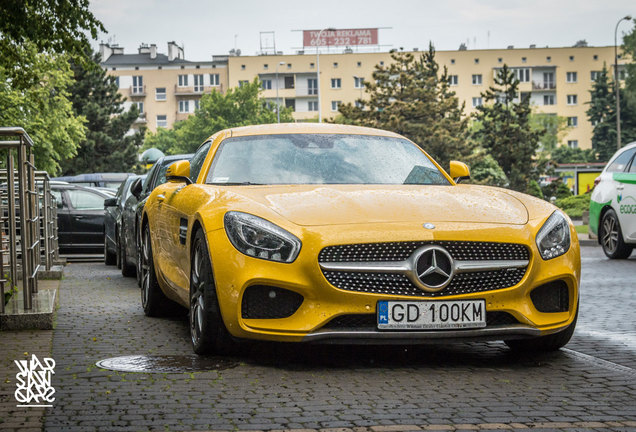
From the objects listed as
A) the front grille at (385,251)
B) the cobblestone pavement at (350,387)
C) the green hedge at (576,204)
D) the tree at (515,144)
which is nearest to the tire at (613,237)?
the cobblestone pavement at (350,387)

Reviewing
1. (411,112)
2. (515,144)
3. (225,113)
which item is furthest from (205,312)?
(225,113)

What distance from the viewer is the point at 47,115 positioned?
4222 centimetres

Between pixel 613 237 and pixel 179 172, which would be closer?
pixel 179 172

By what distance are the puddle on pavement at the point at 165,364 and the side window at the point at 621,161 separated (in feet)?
36.4

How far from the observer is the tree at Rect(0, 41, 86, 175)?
35594mm

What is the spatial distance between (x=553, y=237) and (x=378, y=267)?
112 centimetres

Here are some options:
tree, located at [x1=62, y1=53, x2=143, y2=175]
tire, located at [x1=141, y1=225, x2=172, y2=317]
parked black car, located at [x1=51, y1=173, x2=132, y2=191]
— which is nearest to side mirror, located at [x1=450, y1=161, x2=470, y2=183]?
tire, located at [x1=141, y1=225, x2=172, y2=317]

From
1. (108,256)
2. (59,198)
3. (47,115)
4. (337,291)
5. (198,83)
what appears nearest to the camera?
(337,291)

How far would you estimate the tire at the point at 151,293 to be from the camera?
8.41 m

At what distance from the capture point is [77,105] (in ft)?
216

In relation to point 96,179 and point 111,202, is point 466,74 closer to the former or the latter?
point 96,179

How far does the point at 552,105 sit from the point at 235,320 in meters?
124

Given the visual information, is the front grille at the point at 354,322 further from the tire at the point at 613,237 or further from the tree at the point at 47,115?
the tree at the point at 47,115

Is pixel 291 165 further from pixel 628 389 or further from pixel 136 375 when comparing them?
pixel 628 389
